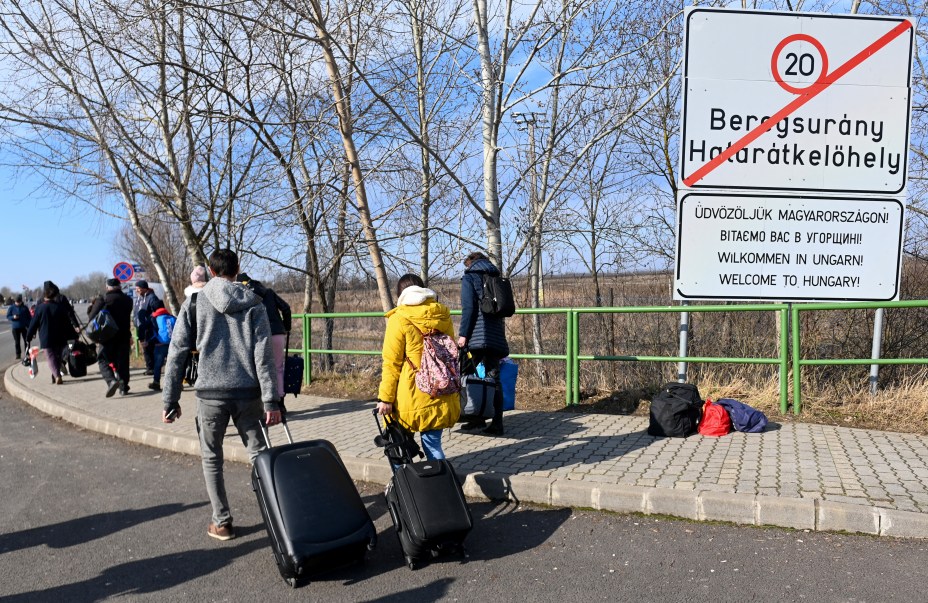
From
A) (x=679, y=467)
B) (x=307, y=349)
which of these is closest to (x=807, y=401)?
(x=679, y=467)

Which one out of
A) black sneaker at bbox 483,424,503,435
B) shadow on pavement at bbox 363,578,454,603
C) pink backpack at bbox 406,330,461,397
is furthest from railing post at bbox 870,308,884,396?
shadow on pavement at bbox 363,578,454,603

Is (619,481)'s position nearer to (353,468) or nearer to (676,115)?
(353,468)

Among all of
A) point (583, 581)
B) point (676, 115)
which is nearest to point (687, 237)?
point (583, 581)

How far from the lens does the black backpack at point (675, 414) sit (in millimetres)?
6203

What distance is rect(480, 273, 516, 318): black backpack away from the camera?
6258 millimetres

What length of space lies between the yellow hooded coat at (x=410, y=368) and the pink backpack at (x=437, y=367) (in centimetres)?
4

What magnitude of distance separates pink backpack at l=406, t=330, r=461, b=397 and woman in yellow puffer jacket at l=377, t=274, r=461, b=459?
0.12 ft

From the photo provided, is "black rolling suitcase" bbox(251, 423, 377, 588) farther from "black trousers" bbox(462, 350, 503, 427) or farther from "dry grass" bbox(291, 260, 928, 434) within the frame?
"dry grass" bbox(291, 260, 928, 434)

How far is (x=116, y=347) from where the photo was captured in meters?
10.1

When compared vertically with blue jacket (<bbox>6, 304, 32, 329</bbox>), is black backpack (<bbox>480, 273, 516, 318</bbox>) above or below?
above

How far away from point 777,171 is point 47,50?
10.6 m

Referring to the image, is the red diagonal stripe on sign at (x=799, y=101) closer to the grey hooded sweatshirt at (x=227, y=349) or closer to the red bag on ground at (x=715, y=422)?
the red bag on ground at (x=715, y=422)

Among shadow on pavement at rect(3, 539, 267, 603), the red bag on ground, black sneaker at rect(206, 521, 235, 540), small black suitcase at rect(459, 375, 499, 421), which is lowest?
shadow on pavement at rect(3, 539, 267, 603)

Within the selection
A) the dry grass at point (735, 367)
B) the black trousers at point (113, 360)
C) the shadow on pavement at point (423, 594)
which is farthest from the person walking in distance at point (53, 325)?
the shadow on pavement at point (423, 594)
